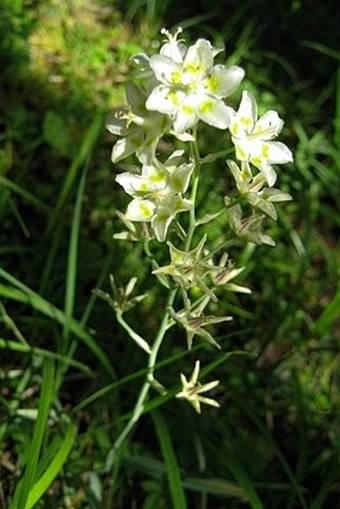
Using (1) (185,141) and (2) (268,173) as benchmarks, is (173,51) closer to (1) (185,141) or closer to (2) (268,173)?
(1) (185,141)

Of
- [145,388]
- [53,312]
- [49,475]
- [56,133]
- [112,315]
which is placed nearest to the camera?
[49,475]

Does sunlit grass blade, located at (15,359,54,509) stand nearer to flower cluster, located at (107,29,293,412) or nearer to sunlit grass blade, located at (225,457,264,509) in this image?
flower cluster, located at (107,29,293,412)

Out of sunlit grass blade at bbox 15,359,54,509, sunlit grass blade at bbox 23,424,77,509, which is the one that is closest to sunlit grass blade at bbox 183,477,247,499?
sunlit grass blade at bbox 23,424,77,509

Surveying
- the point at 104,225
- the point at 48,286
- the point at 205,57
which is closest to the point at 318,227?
the point at 104,225

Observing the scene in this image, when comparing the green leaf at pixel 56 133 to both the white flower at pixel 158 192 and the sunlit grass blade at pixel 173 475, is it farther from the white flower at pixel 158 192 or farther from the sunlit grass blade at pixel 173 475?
the white flower at pixel 158 192

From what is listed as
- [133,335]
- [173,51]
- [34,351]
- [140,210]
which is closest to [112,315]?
[34,351]

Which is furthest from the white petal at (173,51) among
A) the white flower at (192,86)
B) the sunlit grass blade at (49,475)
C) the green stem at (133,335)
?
the sunlit grass blade at (49,475)
